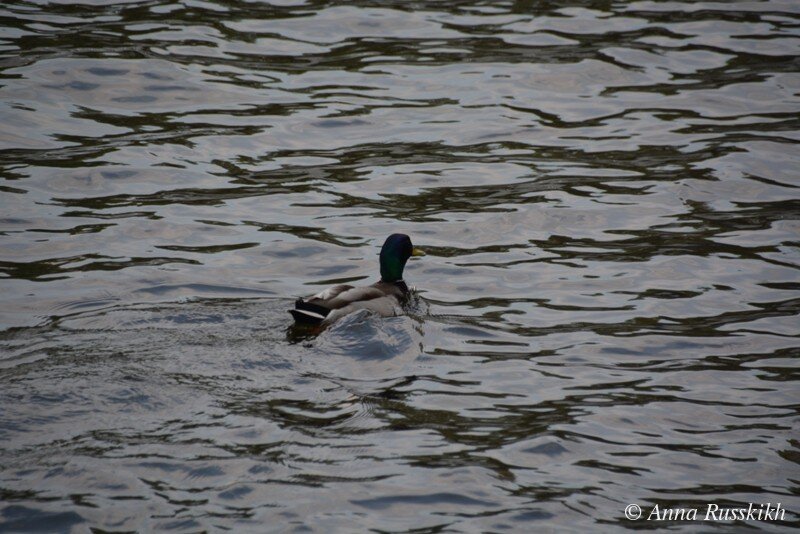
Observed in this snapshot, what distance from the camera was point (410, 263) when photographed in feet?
37.3

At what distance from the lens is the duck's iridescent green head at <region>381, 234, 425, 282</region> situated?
1053 cm

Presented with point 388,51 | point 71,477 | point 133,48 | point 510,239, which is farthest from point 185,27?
point 71,477


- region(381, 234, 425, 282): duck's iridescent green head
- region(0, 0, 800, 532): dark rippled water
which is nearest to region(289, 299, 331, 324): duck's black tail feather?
region(0, 0, 800, 532): dark rippled water

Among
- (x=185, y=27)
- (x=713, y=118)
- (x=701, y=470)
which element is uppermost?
(x=185, y=27)

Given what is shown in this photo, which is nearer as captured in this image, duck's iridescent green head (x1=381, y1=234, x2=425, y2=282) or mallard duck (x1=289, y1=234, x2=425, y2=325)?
mallard duck (x1=289, y1=234, x2=425, y2=325)

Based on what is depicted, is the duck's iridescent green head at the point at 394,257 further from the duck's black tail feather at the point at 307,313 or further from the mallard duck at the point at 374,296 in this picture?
the duck's black tail feather at the point at 307,313

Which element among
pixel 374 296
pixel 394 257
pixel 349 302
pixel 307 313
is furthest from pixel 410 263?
pixel 307 313

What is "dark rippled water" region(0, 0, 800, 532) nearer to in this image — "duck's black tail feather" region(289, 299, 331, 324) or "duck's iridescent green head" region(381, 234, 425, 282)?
"duck's black tail feather" region(289, 299, 331, 324)

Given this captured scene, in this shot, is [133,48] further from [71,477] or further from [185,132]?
[71,477]

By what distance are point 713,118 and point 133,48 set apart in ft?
27.0

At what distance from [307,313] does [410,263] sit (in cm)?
251

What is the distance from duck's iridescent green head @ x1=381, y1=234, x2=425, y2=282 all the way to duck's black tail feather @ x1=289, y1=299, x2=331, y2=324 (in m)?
1.51

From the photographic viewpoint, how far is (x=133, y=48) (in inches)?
630

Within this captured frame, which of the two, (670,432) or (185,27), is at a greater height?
(185,27)
